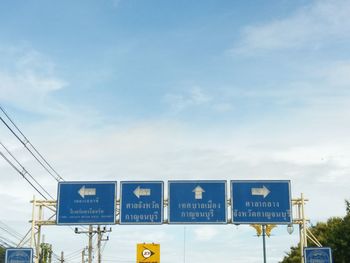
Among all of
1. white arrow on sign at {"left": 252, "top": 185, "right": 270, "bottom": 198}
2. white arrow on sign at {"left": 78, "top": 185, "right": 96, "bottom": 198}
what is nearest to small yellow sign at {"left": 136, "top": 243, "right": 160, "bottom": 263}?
white arrow on sign at {"left": 78, "top": 185, "right": 96, "bottom": 198}

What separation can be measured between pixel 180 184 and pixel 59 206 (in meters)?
6.02

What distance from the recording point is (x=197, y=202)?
27.2 m

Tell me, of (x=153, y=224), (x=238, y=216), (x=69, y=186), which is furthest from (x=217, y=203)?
(x=69, y=186)

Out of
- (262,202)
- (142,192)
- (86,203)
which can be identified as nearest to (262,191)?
(262,202)

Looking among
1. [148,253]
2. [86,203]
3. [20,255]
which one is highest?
[86,203]

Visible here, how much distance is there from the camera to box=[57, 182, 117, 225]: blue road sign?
27266mm

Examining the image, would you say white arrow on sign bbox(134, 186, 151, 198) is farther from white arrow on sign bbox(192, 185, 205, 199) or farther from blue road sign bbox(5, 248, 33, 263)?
blue road sign bbox(5, 248, 33, 263)

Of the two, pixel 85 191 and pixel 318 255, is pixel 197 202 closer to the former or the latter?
pixel 85 191

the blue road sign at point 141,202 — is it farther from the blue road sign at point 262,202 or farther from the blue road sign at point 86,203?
the blue road sign at point 262,202

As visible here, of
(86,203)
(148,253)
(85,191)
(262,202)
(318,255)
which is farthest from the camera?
(148,253)

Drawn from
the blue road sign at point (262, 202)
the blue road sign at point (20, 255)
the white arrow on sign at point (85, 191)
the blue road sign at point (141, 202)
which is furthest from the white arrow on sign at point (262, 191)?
the blue road sign at point (20, 255)

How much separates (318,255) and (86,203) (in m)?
11.3

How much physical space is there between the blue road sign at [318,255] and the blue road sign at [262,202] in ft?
5.96

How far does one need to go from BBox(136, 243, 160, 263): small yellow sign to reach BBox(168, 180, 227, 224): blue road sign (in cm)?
604
